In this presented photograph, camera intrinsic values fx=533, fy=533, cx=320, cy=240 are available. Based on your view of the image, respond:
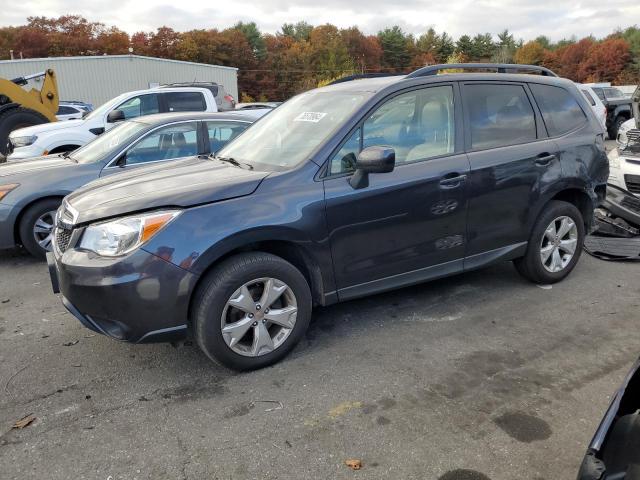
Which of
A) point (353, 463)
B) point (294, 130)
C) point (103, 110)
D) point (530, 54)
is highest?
point (530, 54)

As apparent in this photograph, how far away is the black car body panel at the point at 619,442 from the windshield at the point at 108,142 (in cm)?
558

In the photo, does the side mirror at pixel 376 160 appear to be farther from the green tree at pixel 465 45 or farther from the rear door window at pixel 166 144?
the green tree at pixel 465 45

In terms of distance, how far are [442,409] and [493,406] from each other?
0.94 feet

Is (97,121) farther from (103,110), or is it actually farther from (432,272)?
(432,272)

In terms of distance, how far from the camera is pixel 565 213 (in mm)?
4648

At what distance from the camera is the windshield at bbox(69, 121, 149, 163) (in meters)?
6.11

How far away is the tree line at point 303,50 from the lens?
5853 centimetres

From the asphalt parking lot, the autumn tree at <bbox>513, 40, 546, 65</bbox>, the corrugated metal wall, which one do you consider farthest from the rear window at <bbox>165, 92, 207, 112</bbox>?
the autumn tree at <bbox>513, 40, 546, 65</bbox>

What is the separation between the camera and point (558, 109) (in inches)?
184

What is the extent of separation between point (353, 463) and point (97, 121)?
26.4 feet

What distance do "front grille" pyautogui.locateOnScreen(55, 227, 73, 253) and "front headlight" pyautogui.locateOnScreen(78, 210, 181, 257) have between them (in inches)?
14.1

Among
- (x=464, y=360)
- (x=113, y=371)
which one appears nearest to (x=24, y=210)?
(x=113, y=371)

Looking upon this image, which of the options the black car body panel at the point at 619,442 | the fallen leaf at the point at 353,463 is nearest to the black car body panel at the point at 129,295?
the fallen leaf at the point at 353,463

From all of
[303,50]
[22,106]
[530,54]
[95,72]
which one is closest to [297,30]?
[303,50]
